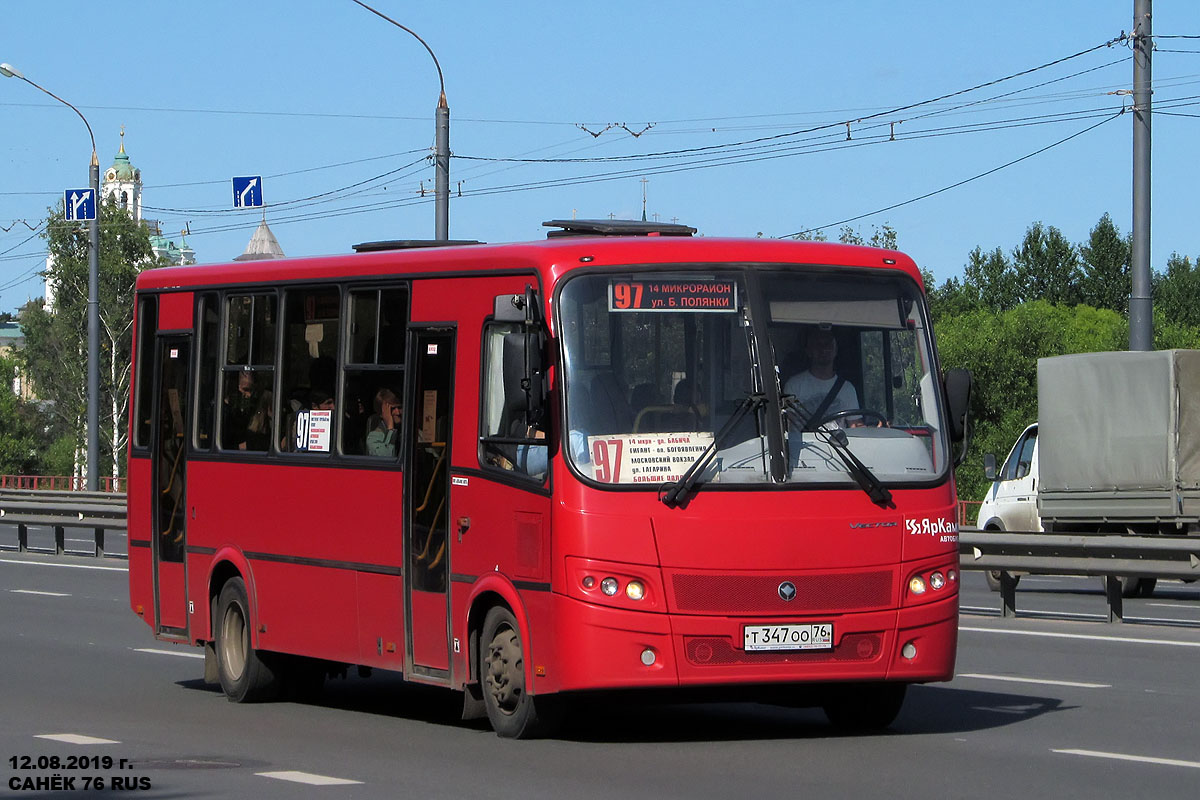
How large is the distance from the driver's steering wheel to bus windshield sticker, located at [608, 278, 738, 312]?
68cm

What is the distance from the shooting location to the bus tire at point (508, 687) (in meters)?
10.5

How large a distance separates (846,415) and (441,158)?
19.0 meters

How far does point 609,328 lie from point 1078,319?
9584 cm

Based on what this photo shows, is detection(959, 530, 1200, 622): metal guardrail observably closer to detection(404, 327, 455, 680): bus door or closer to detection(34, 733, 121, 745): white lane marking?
detection(404, 327, 455, 680): bus door

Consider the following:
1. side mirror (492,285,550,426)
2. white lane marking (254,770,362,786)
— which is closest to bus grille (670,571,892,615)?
side mirror (492,285,550,426)

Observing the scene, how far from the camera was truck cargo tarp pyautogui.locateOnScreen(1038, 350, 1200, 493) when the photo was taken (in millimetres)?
24359

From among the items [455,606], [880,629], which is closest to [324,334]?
[455,606]

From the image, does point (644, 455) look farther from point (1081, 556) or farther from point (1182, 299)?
point (1182, 299)

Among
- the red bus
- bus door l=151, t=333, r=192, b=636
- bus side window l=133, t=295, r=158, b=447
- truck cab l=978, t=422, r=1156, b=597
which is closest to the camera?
the red bus

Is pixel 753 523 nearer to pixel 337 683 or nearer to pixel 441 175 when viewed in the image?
pixel 337 683

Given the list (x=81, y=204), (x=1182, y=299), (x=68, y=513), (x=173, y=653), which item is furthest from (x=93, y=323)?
(x=1182, y=299)

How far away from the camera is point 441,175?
2861cm

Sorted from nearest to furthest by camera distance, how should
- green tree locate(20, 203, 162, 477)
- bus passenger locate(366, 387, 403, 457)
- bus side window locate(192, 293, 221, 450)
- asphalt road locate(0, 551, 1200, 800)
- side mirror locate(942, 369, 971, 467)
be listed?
asphalt road locate(0, 551, 1200, 800) → side mirror locate(942, 369, 971, 467) → bus passenger locate(366, 387, 403, 457) → bus side window locate(192, 293, 221, 450) → green tree locate(20, 203, 162, 477)

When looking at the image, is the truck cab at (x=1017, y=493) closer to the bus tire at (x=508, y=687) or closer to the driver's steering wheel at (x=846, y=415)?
the driver's steering wheel at (x=846, y=415)
